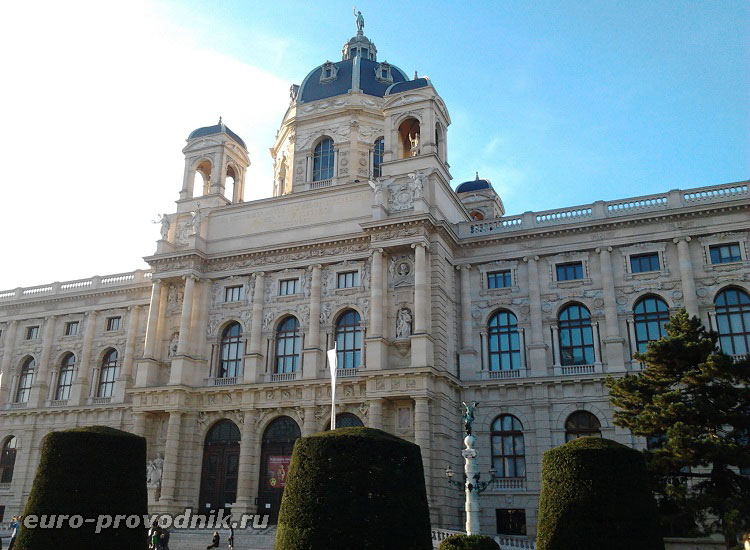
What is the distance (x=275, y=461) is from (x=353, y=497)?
75.3 feet

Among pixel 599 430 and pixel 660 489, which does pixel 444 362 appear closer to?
pixel 599 430

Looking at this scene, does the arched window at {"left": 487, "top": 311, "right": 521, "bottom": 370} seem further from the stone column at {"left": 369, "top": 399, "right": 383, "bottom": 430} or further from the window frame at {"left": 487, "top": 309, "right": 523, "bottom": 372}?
the stone column at {"left": 369, "top": 399, "right": 383, "bottom": 430}

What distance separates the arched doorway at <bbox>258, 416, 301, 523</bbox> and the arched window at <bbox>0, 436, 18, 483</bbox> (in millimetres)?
19558

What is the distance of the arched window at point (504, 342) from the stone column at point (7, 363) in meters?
32.9

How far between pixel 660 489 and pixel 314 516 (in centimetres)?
1350

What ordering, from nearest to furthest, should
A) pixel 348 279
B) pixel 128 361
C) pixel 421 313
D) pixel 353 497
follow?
pixel 353 497
pixel 421 313
pixel 348 279
pixel 128 361

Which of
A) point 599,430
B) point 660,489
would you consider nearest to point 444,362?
point 599,430

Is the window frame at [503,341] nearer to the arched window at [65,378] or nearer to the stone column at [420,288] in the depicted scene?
the stone column at [420,288]

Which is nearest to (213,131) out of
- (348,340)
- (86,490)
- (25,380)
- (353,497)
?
(348,340)

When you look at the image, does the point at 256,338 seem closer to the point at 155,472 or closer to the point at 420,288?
the point at 155,472

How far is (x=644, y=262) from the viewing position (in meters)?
34.9

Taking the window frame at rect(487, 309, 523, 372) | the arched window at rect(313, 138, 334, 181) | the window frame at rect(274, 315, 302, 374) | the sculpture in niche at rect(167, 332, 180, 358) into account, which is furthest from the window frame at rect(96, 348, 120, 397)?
the window frame at rect(487, 309, 523, 372)

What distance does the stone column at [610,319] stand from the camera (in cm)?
3347

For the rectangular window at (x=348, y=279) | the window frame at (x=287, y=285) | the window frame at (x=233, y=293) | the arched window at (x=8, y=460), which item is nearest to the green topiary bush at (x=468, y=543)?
the rectangular window at (x=348, y=279)
